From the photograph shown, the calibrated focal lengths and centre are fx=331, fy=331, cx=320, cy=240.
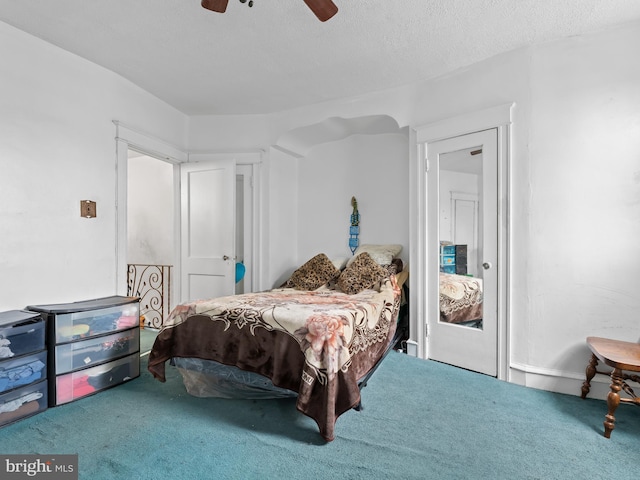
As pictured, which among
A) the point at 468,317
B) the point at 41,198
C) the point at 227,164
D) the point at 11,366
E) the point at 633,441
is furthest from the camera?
the point at 227,164

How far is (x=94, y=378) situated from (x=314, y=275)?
2094 millimetres

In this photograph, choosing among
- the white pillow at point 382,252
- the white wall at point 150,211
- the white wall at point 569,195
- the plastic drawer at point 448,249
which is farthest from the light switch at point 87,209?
the white wall at point 569,195

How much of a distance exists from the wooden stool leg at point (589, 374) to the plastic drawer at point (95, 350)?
3434 mm

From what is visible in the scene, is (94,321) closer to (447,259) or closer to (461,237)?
(447,259)

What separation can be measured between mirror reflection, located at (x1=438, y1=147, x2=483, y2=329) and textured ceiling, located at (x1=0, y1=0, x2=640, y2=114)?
90cm

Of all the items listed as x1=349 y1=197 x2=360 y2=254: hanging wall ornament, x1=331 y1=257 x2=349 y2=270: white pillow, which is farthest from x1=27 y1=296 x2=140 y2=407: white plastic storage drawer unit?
x1=349 y1=197 x2=360 y2=254: hanging wall ornament

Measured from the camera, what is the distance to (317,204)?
4.45 m

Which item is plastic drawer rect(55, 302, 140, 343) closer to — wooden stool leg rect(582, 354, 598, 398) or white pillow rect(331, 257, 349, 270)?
white pillow rect(331, 257, 349, 270)

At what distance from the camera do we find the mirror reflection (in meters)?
2.89

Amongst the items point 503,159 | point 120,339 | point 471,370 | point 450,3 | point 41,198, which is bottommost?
point 471,370

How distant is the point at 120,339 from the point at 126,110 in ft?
7.15

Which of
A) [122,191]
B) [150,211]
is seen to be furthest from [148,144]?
[150,211]

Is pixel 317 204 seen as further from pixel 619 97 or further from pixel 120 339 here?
pixel 619 97

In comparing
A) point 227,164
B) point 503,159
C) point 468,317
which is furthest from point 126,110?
point 468,317
